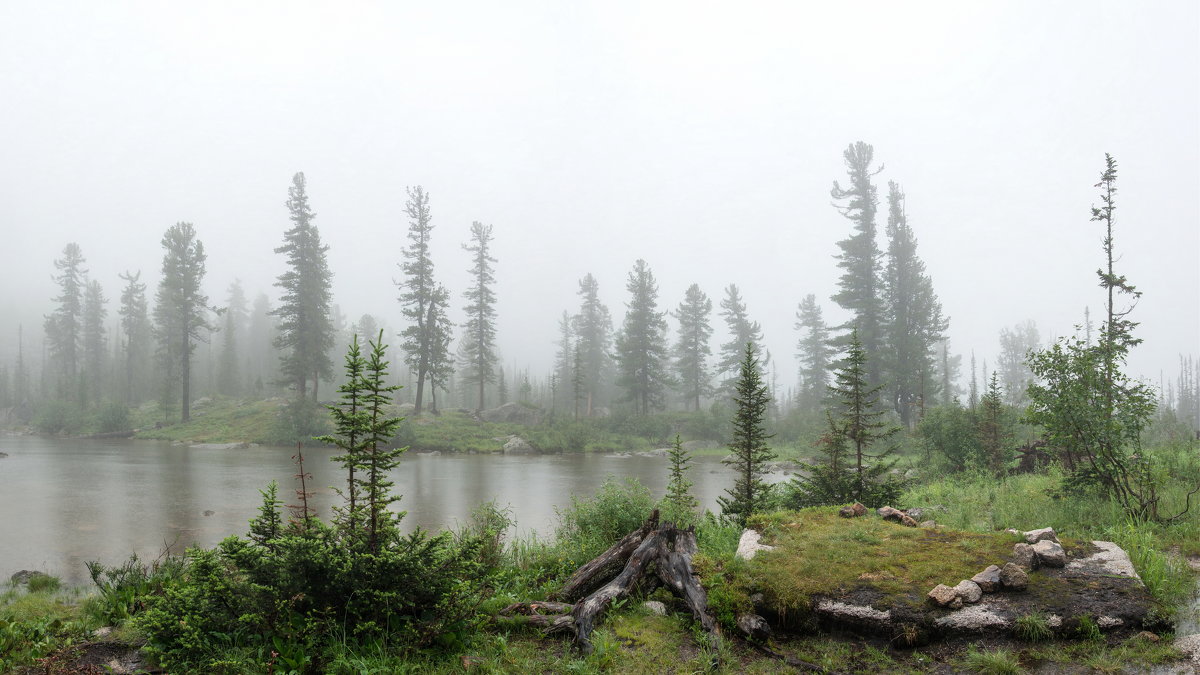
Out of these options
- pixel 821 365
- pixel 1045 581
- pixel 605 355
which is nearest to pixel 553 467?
pixel 1045 581

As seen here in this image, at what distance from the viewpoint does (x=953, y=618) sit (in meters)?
4.82

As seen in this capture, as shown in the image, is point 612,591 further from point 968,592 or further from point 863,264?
point 863,264

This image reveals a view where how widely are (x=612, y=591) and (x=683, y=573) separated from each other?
2.86ft

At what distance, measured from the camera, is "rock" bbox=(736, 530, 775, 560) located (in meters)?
6.49

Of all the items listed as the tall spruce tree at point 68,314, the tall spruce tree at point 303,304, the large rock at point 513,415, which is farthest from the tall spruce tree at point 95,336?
the large rock at point 513,415

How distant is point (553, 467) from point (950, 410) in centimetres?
1720

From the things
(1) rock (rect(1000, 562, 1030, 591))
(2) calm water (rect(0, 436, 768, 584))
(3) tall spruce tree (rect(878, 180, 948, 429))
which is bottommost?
(2) calm water (rect(0, 436, 768, 584))

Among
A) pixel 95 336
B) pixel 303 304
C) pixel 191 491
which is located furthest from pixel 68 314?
pixel 191 491

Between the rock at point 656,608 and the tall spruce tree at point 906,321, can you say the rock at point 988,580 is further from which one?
the tall spruce tree at point 906,321

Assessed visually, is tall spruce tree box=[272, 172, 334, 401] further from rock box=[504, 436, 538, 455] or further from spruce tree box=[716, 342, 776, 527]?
spruce tree box=[716, 342, 776, 527]

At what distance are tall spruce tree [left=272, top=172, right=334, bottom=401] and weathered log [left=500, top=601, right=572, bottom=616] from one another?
135 feet

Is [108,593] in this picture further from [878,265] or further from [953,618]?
[878,265]

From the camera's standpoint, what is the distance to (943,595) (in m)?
4.99

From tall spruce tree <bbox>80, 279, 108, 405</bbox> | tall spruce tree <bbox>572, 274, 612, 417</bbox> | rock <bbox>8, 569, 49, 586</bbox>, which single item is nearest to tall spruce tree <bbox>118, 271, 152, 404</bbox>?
tall spruce tree <bbox>80, 279, 108, 405</bbox>
